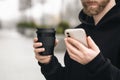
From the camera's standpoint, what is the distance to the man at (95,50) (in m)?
1.66

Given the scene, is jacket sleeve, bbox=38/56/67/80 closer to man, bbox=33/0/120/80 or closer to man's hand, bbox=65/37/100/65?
man, bbox=33/0/120/80

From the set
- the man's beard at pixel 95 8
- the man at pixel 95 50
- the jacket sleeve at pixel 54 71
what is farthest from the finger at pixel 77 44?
the jacket sleeve at pixel 54 71

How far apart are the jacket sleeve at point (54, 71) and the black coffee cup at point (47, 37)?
16 centimetres

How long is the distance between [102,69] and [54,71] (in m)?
0.53

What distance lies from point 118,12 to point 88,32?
223mm

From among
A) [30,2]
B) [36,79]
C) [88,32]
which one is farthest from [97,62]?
[30,2]

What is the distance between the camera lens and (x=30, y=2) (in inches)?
1412

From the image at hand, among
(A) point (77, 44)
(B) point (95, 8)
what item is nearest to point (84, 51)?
(A) point (77, 44)

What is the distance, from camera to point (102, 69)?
5.55ft

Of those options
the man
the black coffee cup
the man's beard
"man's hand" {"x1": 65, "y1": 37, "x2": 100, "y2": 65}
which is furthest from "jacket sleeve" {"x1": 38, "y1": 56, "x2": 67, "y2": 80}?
"man's hand" {"x1": 65, "y1": 37, "x2": 100, "y2": 65}

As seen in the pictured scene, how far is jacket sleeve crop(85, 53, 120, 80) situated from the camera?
1.67 metres

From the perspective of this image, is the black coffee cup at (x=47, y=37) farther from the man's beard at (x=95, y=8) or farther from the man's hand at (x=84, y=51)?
the man's hand at (x=84, y=51)

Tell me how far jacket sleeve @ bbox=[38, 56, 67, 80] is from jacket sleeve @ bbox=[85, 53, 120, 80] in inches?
18.3

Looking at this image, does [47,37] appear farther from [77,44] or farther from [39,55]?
[77,44]
